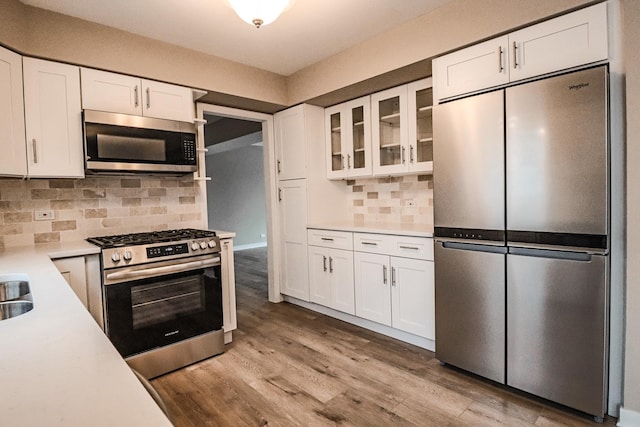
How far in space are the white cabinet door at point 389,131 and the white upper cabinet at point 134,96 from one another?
1.67 m

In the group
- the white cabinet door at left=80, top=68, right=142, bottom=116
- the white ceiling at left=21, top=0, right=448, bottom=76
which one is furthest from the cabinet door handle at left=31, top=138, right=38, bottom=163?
the white ceiling at left=21, top=0, right=448, bottom=76

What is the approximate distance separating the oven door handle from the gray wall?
17.0ft

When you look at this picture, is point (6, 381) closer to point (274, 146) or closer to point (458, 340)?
point (458, 340)

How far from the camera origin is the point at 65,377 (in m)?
0.68

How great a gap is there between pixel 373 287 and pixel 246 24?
2.31m

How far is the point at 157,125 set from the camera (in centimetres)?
271

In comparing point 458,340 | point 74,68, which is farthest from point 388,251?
point 74,68

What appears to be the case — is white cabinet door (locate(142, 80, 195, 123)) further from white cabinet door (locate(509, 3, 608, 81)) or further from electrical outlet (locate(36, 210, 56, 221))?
white cabinet door (locate(509, 3, 608, 81))

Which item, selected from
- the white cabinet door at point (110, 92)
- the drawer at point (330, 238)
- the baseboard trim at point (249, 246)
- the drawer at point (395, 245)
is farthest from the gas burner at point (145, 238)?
the baseboard trim at point (249, 246)

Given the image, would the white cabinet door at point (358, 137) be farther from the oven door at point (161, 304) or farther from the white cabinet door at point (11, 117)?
the white cabinet door at point (11, 117)

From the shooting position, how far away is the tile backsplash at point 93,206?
2490 millimetres

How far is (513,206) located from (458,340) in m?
0.96

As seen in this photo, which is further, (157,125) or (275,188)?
(275,188)

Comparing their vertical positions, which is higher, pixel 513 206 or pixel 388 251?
pixel 513 206
